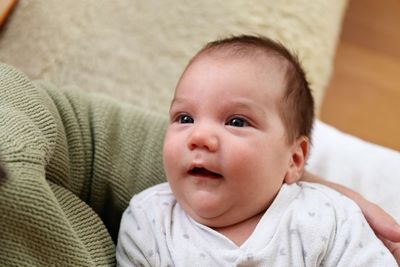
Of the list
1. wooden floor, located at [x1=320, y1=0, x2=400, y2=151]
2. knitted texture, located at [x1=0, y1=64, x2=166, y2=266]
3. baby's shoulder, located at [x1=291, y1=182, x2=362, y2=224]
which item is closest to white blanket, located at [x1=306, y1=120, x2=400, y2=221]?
baby's shoulder, located at [x1=291, y1=182, x2=362, y2=224]

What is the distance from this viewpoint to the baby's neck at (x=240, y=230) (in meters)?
0.83

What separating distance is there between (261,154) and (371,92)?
128 cm

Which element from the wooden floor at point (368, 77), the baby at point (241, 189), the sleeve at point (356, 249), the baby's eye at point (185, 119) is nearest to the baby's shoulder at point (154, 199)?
the baby at point (241, 189)

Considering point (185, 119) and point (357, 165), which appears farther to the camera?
point (357, 165)

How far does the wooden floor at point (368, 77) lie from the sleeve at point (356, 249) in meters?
1.07

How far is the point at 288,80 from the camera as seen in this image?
2.88 feet

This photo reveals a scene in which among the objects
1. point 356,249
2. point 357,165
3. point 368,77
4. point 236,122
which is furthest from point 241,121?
point 368,77

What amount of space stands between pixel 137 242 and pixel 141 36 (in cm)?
65

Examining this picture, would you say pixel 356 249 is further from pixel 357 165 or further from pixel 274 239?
pixel 357 165

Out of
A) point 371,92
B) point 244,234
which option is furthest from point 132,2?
point 371,92

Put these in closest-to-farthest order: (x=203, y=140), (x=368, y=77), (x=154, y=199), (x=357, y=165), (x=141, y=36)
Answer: (x=203, y=140)
(x=154, y=199)
(x=357, y=165)
(x=141, y=36)
(x=368, y=77)

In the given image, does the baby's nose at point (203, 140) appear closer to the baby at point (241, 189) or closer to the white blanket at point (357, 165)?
the baby at point (241, 189)

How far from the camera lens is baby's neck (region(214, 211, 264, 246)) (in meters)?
0.83

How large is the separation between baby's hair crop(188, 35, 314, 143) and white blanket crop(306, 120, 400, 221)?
0.85ft
